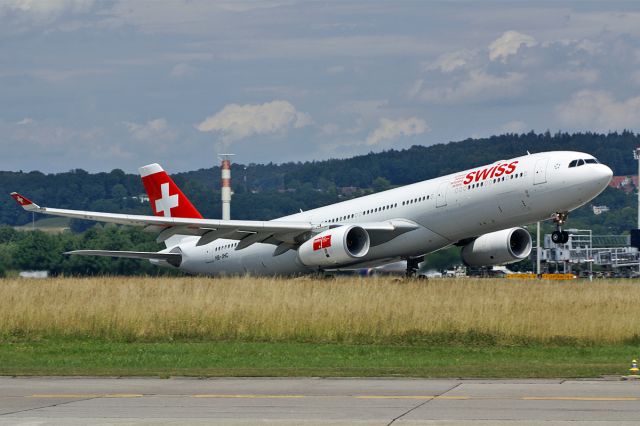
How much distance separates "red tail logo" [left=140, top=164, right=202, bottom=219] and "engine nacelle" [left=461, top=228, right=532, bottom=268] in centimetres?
1483

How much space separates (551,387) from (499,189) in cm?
2644

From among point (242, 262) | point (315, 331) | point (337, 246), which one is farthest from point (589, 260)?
point (315, 331)

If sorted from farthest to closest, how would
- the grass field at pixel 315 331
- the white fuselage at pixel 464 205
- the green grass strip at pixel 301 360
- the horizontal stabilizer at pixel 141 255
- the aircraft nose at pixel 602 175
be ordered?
the horizontal stabilizer at pixel 141 255 → the white fuselage at pixel 464 205 → the aircraft nose at pixel 602 175 → the grass field at pixel 315 331 → the green grass strip at pixel 301 360

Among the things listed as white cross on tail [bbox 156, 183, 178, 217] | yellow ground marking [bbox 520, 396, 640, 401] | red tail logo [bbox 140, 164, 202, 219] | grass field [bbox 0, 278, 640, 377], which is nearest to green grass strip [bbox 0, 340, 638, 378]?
grass field [bbox 0, 278, 640, 377]

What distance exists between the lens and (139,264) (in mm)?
59438

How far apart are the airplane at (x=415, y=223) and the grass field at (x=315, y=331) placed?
5.68 metres

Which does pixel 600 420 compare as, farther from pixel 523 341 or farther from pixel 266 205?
pixel 266 205

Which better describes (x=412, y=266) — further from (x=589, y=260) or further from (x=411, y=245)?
(x=589, y=260)

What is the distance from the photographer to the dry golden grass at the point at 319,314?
29.8 metres

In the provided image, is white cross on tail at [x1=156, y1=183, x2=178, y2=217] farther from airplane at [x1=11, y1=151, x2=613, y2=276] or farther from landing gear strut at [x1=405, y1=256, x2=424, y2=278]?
landing gear strut at [x1=405, y1=256, x2=424, y2=278]

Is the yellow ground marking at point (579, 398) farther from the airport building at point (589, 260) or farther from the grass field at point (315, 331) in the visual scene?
the airport building at point (589, 260)

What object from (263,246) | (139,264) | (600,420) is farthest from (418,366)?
(139,264)

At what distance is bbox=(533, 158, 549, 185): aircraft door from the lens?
1727 inches

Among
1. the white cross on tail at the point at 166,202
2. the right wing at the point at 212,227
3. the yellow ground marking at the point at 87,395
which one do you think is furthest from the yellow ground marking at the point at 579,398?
the white cross on tail at the point at 166,202
